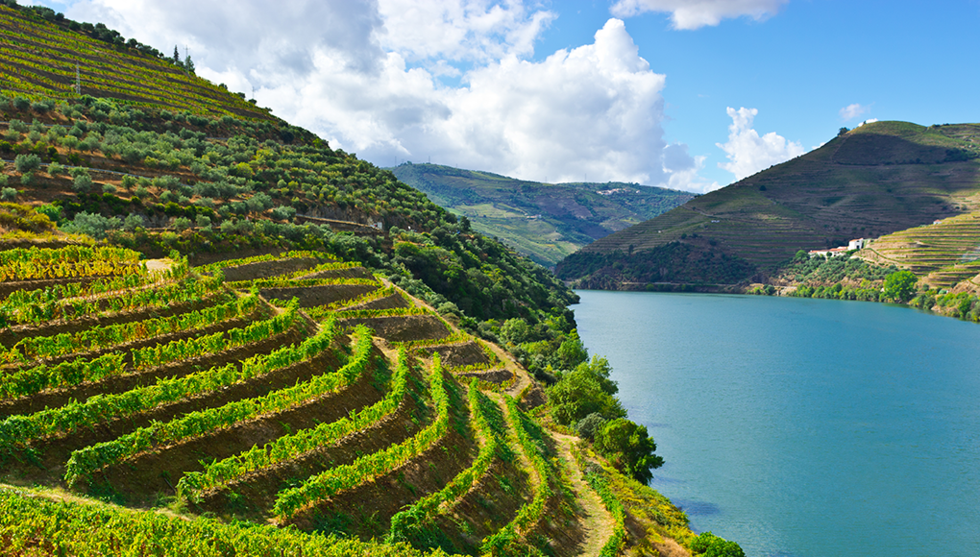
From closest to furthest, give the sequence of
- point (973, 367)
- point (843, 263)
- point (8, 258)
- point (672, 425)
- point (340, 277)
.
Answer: point (8, 258), point (340, 277), point (672, 425), point (973, 367), point (843, 263)

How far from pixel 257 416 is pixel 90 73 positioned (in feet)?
340

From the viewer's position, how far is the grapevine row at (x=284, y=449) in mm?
16266

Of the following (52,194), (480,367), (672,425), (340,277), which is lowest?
(672,425)

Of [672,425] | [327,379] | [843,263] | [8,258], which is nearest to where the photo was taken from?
[327,379]

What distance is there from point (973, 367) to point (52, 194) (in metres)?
117

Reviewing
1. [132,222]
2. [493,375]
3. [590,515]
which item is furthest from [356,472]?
Answer: [132,222]

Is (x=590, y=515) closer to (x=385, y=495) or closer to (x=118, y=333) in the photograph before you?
(x=385, y=495)

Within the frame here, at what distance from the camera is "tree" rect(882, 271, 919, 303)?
152125 mm

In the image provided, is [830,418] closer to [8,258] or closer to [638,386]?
[638,386]

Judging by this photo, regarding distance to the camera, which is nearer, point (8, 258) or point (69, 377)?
point (69, 377)

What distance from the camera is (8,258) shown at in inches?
1021

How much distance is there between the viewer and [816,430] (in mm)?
54656

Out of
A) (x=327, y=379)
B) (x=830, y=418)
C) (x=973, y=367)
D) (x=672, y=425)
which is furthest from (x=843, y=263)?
(x=327, y=379)

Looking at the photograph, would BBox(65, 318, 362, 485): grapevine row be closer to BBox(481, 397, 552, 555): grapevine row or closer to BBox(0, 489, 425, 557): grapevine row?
BBox(0, 489, 425, 557): grapevine row
